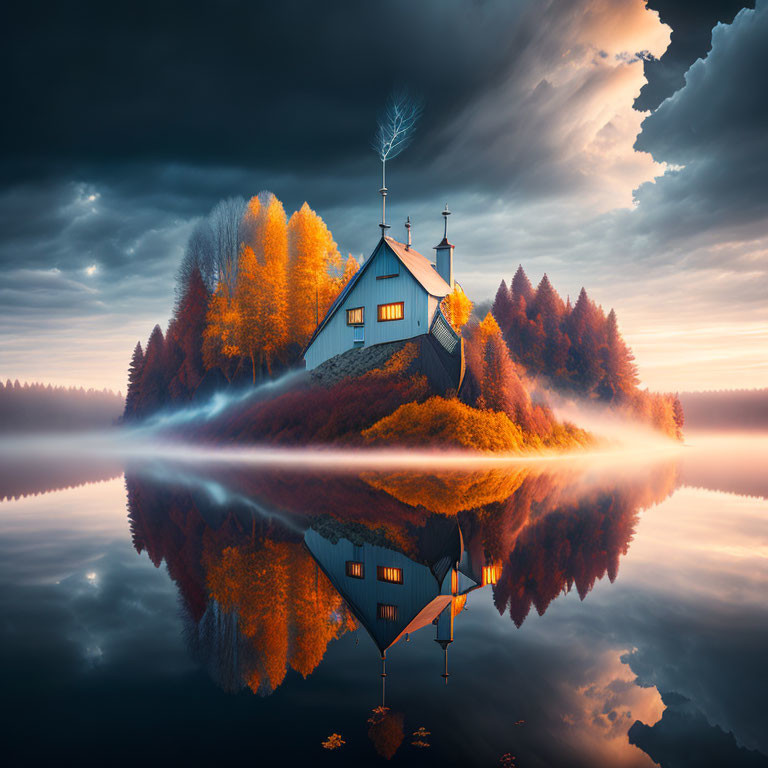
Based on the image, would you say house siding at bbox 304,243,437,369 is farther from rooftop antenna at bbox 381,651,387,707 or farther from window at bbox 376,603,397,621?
rooftop antenna at bbox 381,651,387,707

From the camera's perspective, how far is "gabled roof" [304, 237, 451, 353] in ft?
146

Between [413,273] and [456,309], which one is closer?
[413,273]

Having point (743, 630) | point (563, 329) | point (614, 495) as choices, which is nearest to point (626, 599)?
point (743, 630)

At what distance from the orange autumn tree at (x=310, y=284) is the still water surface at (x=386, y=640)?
44.0m

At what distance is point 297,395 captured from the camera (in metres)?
45.7

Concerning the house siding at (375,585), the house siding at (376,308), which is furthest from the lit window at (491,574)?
the house siding at (376,308)

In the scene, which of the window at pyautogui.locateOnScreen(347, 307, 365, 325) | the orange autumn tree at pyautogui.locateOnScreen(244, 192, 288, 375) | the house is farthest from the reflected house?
the orange autumn tree at pyautogui.locateOnScreen(244, 192, 288, 375)

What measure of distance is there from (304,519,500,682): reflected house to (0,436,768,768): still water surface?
0.05 meters

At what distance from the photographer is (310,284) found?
57.1 meters

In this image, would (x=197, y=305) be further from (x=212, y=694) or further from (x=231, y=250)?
(x=212, y=694)

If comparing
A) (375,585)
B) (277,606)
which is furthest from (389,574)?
(277,606)

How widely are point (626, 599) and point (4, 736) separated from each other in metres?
7.35

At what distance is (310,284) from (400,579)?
50811mm

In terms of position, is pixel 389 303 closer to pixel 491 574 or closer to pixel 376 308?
pixel 376 308
